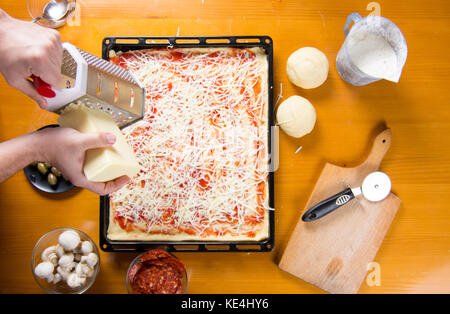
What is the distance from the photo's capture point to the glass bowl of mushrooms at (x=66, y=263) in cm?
115

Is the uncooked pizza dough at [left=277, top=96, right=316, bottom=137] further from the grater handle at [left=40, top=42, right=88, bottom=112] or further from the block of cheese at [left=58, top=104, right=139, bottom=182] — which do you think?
the grater handle at [left=40, top=42, right=88, bottom=112]

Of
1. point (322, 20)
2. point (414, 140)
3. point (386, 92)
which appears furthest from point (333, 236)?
point (322, 20)

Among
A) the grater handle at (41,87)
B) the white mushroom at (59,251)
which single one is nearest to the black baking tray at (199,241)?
the white mushroom at (59,251)

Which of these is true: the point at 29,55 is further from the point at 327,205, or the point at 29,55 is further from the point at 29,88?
the point at 327,205

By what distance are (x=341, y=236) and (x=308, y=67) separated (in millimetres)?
682

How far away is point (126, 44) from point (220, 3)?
0.44 m

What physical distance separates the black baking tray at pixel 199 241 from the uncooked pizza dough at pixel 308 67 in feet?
0.32

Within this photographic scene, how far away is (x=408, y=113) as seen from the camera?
137cm

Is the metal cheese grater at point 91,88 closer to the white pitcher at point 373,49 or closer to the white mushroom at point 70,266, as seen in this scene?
the white mushroom at point 70,266

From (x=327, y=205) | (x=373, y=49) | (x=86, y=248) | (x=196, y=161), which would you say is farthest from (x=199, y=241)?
(x=373, y=49)

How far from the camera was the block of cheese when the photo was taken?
92 centimetres

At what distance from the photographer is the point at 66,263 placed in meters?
1.15

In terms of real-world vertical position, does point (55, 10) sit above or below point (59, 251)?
above
